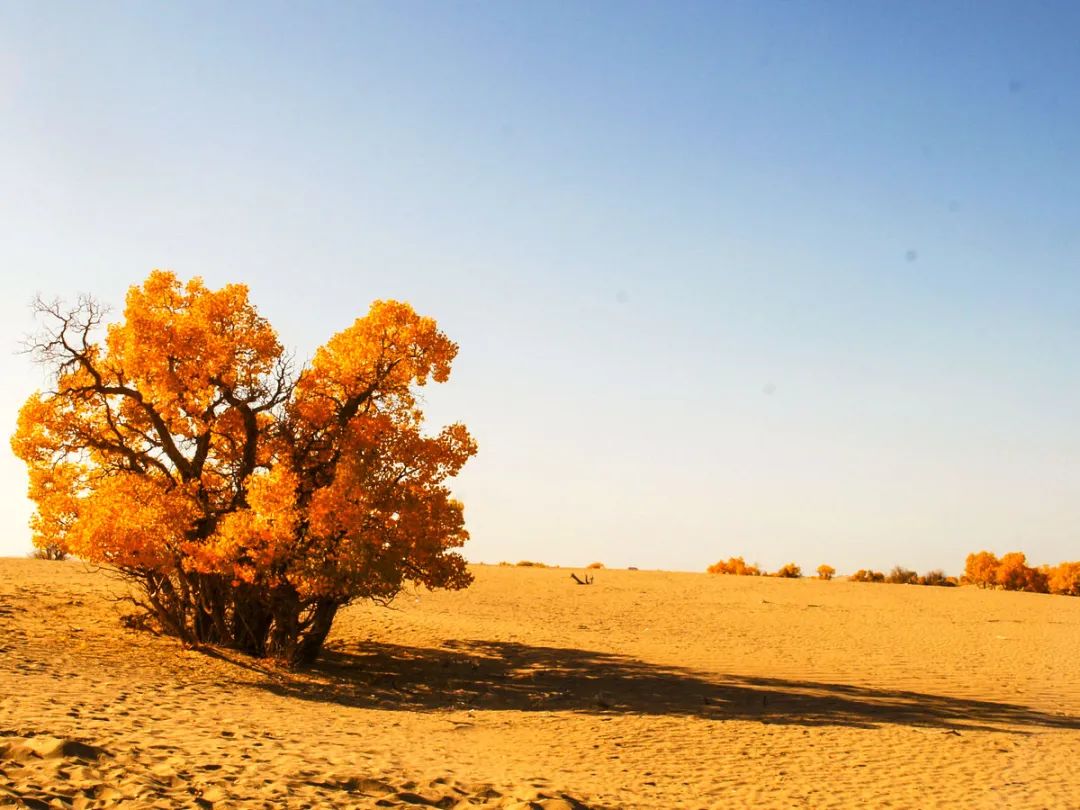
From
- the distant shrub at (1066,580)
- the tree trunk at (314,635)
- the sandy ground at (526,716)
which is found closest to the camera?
the sandy ground at (526,716)

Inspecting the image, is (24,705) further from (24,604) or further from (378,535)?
(24,604)

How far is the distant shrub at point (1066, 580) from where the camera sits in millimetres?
65062

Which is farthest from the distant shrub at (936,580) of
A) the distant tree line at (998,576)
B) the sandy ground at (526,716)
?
the sandy ground at (526,716)

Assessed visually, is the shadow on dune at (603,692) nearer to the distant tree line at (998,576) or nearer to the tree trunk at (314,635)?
the tree trunk at (314,635)

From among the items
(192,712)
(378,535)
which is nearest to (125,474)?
(378,535)

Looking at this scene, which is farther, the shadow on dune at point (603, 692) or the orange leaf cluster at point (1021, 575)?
the orange leaf cluster at point (1021, 575)

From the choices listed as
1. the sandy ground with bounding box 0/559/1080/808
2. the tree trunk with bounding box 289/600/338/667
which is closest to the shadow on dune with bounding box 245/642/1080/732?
the sandy ground with bounding box 0/559/1080/808

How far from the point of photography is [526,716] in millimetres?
18359

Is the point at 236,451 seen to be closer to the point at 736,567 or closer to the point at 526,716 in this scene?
the point at 526,716

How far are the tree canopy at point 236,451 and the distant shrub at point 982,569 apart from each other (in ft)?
199

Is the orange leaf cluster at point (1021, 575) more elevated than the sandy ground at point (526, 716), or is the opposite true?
the orange leaf cluster at point (1021, 575)

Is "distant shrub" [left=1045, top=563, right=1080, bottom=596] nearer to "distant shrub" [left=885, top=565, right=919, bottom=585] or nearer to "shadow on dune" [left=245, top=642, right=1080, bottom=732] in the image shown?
"distant shrub" [left=885, top=565, right=919, bottom=585]

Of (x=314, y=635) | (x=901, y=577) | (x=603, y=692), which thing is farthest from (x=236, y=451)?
(x=901, y=577)

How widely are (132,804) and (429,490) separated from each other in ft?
40.7
